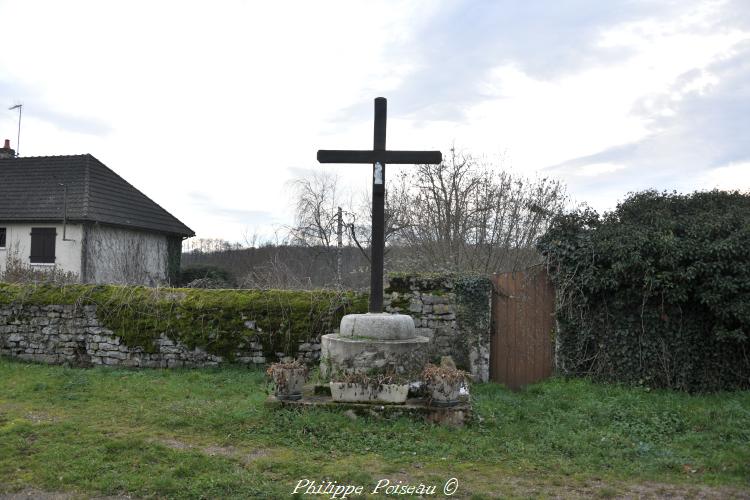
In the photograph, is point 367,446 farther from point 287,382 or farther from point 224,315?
point 224,315

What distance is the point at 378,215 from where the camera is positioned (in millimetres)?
6895

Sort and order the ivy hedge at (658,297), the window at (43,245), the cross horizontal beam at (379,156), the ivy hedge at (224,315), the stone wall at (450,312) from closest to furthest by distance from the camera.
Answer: the cross horizontal beam at (379,156) < the ivy hedge at (658,297) < the stone wall at (450,312) < the ivy hedge at (224,315) < the window at (43,245)

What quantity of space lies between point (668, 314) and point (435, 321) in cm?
351

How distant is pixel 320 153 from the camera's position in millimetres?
6910

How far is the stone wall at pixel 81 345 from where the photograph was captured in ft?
31.6

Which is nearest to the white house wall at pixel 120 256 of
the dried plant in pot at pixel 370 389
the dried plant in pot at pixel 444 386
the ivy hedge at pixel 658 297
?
the dried plant in pot at pixel 370 389

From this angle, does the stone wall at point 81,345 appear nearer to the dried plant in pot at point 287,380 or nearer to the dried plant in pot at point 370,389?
the dried plant in pot at point 287,380

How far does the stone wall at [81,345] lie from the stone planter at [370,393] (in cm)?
344

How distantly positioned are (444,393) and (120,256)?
17036mm

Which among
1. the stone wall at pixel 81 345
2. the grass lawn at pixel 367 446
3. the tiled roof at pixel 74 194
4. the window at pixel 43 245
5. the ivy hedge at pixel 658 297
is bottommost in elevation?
the grass lawn at pixel 367 446

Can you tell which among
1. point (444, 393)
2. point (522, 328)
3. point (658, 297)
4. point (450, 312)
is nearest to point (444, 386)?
point (444, 393)

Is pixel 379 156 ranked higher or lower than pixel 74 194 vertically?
lower

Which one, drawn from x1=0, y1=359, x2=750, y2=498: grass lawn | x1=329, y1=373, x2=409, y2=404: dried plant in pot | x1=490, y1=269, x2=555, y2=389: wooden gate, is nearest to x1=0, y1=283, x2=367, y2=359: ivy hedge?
x1=0, y1=359, x2=750, y2=498: grass lawn

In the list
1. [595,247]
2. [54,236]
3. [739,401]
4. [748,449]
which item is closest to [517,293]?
[595,247]
